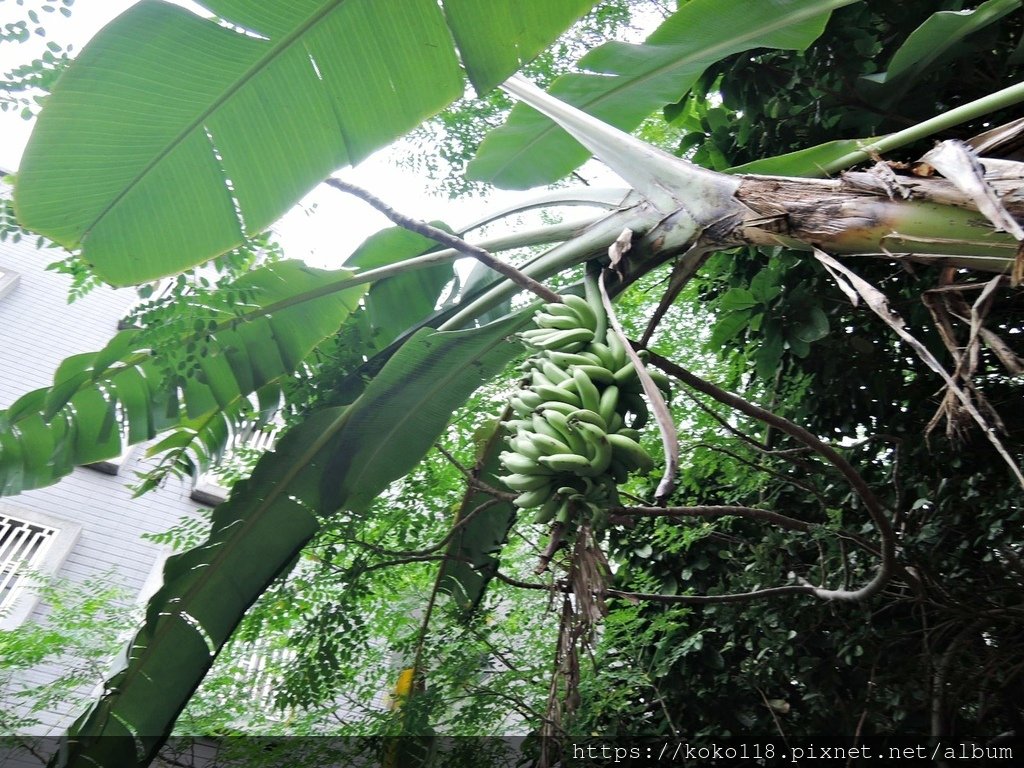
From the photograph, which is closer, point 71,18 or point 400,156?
point 71,18

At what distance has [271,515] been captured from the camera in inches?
76.1

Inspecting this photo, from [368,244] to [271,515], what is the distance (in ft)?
2.81

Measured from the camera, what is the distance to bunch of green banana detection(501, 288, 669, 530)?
1.12 metres

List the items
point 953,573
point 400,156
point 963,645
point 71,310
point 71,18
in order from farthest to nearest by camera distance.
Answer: point 71,310 < point 400,156 < point 953,573 < point 963,645 < point 71,18

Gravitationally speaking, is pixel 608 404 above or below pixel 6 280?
below

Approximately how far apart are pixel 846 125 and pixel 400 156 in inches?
106

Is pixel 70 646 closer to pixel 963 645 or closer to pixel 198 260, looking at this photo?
pixel 198 260

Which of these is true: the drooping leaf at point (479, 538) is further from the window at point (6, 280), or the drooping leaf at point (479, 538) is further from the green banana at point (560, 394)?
the window at point (6, 280)

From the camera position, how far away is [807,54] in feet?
6.35

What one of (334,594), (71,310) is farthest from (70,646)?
(71,310)

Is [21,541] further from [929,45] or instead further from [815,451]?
[929,45]

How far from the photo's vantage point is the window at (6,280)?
4352 mm

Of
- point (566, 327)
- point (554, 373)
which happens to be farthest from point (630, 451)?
point (566, 327)

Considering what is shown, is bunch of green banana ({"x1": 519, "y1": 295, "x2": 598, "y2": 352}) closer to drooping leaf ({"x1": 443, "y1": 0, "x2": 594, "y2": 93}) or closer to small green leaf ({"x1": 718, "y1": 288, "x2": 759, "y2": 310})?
drooping leaf ({"x1": 443, "y1": 0, "x2": 594, "y2": 93})
